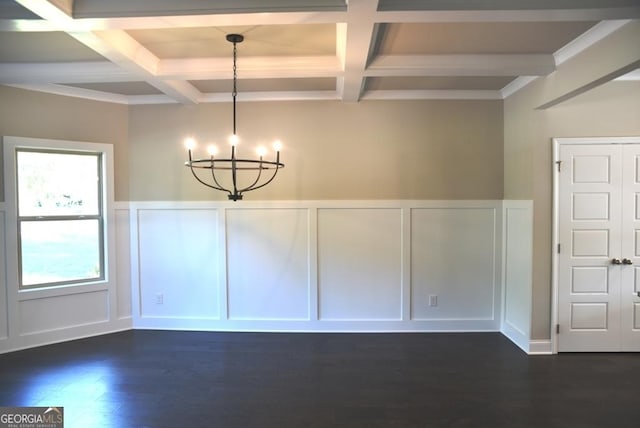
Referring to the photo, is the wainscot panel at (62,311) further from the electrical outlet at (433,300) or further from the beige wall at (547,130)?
the beige wall at (547,130)

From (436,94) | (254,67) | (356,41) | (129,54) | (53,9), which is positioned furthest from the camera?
(436,94)

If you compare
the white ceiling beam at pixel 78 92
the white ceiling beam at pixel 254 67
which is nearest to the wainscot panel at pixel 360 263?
the white ceiling beam at pixel 254 67

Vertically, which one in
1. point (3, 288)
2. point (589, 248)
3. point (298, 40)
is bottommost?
point (3, 288)

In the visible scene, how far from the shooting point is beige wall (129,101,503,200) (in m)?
3.92

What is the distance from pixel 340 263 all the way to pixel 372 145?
1405mm

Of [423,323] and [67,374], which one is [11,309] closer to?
[67,374]

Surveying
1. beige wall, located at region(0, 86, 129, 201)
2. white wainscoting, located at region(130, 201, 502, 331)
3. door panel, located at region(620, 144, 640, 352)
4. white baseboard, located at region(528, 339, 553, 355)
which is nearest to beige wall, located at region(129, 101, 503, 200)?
white wainscoting, located at region(130, 201, 502, 331)

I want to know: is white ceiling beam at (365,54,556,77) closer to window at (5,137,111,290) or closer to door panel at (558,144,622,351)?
door panel at (558,144,622,351)

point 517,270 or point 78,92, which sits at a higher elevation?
point 78,92

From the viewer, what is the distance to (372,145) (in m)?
3.95

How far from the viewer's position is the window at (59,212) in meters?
3.60

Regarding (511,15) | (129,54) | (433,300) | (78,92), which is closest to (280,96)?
(129,54)

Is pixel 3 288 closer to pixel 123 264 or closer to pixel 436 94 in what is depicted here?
pixel 123 264

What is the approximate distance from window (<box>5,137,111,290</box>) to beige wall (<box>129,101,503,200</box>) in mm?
1110
